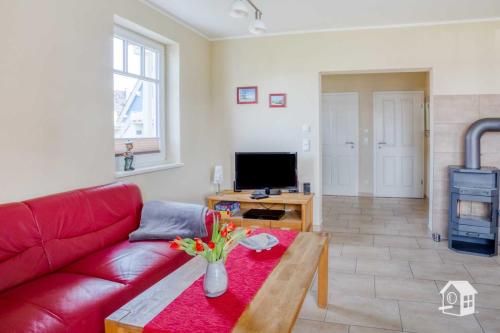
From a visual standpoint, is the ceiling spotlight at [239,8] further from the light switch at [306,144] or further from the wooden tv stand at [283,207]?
the light switch at [306,144]

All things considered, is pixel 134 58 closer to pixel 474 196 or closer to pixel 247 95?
pixel 247 95

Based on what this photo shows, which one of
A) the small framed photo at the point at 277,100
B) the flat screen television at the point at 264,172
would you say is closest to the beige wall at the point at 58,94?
the flat screen television at the point at 264,172

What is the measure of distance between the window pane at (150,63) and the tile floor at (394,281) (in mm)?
2750

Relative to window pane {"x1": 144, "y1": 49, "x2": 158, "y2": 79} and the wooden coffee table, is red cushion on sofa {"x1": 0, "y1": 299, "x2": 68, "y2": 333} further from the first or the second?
window pane {"x1": 144, "y1": 49, "x2": 158, "y2": 79}

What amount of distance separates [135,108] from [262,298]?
8.98 ft

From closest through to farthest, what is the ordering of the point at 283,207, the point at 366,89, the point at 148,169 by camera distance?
the point at 148,169, the point at 283,207, the point at 366,89

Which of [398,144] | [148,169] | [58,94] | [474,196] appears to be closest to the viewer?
[58,94]

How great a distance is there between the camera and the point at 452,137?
14.8 feet

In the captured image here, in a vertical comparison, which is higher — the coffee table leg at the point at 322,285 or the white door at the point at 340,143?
the white door at the point at 340,143

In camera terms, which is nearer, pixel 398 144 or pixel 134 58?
pixel 134 58

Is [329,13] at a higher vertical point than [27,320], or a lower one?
higher

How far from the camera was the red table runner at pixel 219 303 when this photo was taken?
1.62 metres

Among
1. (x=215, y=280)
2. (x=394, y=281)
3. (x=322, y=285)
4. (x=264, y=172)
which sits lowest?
(x=394, y=281)

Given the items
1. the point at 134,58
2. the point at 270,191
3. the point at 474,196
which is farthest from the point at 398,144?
the point at 134,58
